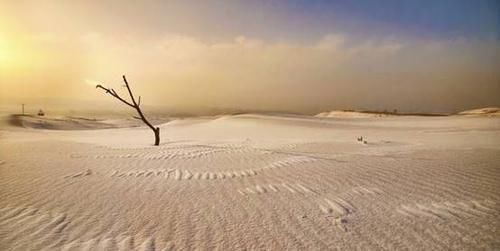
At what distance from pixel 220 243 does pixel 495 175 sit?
158 inches

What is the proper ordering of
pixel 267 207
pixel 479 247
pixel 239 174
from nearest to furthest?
pixel 479 247, pixel 267 207, pixel 239 174

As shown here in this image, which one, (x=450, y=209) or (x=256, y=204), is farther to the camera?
(x=256, y=204)

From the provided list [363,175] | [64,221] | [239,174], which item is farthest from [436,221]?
[64,221]

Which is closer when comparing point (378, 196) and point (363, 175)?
point (378, 196)

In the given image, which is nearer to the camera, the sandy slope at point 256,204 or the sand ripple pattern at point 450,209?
the sandy slope at point 256,204

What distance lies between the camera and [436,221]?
3.21 m

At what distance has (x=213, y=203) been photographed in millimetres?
3961

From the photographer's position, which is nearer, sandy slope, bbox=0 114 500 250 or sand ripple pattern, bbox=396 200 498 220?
sandy slope, bbox=0 114 500 250

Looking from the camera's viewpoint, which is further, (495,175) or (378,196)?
(495,175)

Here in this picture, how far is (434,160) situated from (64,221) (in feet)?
18.4

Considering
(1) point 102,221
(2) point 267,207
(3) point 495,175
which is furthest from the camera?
(3) point 495,175

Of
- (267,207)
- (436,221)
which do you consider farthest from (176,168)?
(436,221)

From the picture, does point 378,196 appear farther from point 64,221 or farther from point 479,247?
point 64,221

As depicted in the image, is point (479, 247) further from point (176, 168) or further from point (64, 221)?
point (176, 168)
